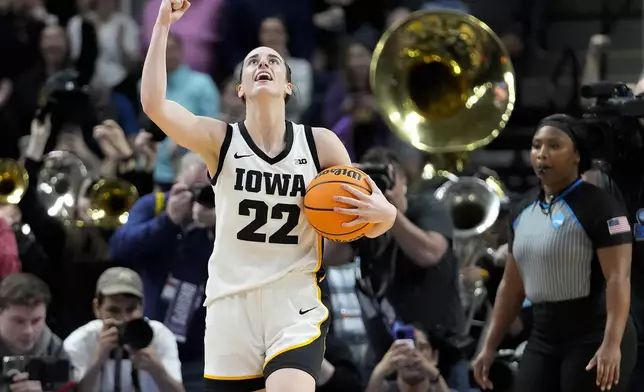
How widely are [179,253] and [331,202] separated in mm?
2311

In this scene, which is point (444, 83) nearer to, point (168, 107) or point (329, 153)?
point (329, 153)

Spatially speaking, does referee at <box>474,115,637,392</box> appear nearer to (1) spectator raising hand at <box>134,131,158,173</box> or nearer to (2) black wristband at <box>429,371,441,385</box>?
(2) black wristband at <box>429,371,441,385</box>

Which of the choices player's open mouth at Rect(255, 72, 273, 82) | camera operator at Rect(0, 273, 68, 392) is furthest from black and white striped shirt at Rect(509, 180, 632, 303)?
camera operator at Rect(0, 273, 68, 392)

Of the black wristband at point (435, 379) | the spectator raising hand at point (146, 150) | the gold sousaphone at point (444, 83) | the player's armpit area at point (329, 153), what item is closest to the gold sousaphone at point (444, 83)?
the gold sousaphone at point (444, 83)

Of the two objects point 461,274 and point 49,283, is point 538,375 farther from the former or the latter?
point 49,283

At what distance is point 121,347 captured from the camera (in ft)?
19.7

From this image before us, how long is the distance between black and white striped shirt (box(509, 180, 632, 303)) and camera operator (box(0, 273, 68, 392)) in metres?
2.28

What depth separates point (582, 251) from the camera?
5371 mm

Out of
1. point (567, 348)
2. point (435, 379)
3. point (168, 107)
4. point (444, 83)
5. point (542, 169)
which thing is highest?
point (444, 83)

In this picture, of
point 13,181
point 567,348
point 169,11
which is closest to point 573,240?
point 567,348

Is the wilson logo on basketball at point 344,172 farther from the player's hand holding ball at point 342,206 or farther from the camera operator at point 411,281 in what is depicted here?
the camera operator at point 411,281

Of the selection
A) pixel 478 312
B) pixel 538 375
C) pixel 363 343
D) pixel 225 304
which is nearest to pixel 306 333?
pixel 225 304

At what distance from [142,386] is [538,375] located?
1973 millimetres

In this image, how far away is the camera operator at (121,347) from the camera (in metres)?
6.02
